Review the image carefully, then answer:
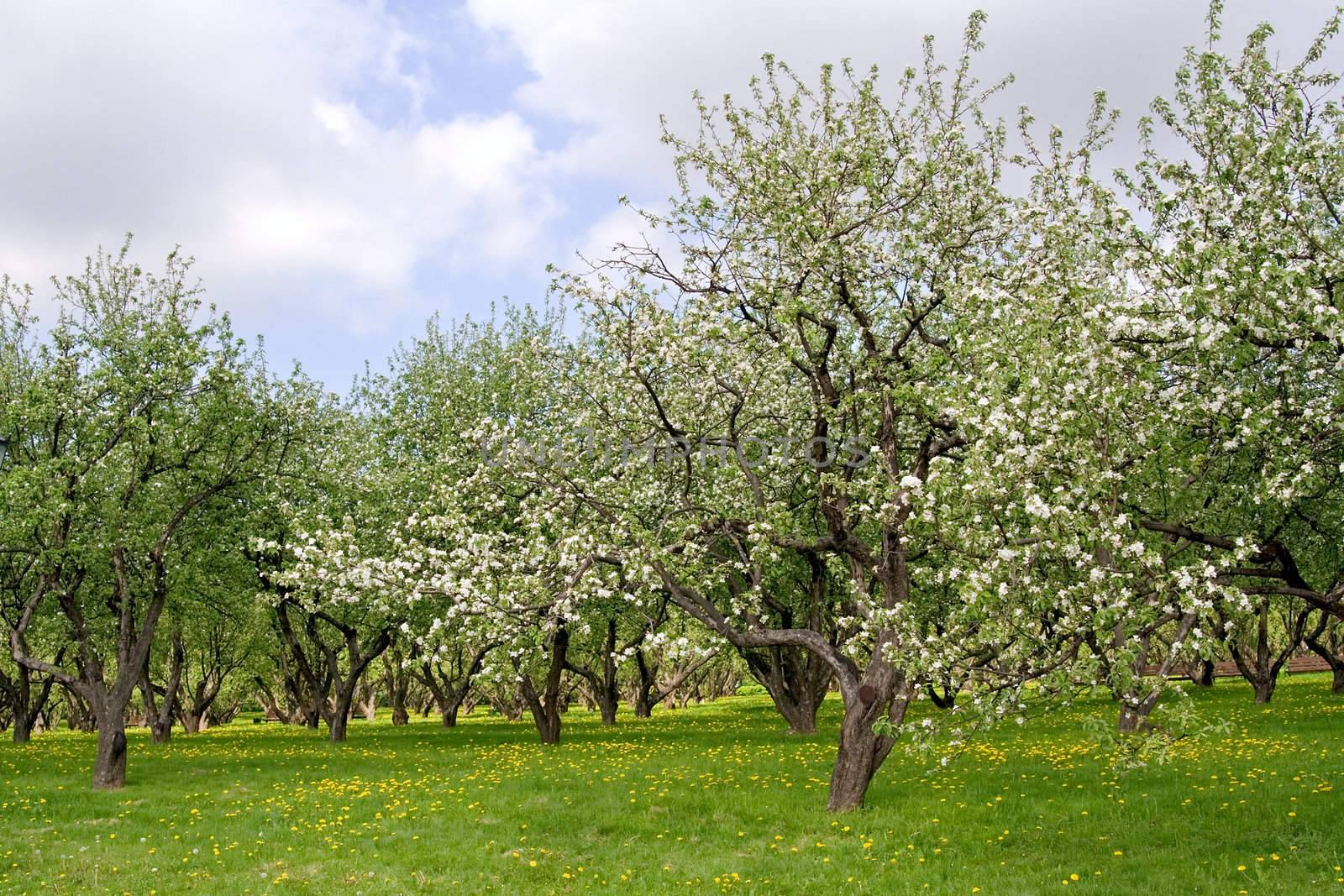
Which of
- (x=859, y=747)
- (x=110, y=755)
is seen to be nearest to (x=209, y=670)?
(x=110, y=755)

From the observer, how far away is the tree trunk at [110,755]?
74.1 feet

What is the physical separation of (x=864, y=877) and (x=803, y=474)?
959cm

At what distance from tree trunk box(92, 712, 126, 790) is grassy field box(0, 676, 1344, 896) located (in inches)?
20.3

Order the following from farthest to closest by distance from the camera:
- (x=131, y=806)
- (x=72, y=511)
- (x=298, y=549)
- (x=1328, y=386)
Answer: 1. (x=72, y=511)
2. (x=131, y=806)
3. (x=298, y=549)
4. (x=1328, y=386)

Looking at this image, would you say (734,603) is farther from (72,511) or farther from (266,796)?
(72,511)

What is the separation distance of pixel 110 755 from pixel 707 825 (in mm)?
14718

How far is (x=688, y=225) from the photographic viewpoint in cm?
1841

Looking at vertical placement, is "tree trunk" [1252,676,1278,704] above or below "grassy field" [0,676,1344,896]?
above

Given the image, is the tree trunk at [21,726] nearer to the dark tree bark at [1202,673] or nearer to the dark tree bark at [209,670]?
the dark tree bark at [209,670]

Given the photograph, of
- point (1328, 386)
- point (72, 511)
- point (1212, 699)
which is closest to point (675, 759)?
point (72, 511)

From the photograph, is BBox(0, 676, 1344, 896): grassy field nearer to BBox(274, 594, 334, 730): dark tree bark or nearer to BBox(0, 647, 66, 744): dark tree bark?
BBox(274, 594, 334, 730): dark tree bark

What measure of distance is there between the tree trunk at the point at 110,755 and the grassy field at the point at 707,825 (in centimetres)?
52

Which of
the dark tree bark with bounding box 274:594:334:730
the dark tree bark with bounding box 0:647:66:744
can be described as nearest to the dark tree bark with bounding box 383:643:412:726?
the dark tree bark with bounding box 274:594:334:730

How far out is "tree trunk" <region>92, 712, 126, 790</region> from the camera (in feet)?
74.1
